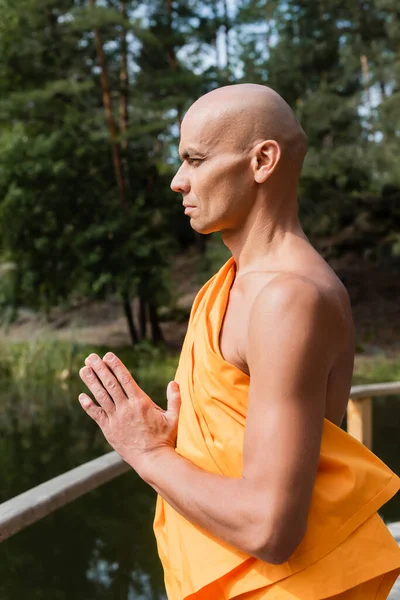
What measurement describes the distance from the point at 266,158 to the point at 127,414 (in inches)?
13.9

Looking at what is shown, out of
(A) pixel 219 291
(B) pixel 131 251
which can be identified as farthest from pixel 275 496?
(B) pixel 131 251

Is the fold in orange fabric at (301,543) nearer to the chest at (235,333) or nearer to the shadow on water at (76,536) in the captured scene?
the chest at (235,333)

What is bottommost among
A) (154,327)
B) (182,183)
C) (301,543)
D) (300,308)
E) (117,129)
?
(154,327)

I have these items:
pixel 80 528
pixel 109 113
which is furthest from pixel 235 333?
pixel 109 113

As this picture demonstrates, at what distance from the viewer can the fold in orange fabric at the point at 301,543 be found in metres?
0.81

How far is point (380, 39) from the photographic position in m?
13.8

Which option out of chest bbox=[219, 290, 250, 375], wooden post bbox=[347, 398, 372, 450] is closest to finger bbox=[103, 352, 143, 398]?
chest bbox=[219, 290, 250, 375]

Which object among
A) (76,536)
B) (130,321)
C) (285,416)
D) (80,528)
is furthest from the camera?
(130,321)

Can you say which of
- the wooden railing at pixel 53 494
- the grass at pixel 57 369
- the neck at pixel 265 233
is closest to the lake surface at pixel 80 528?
the grass at pixel 57 369

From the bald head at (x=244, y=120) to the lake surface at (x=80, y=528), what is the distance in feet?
9.90

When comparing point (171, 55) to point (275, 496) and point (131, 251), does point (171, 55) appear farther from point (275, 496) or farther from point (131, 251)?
point (275, 496)

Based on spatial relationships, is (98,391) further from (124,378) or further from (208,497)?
(208,497)

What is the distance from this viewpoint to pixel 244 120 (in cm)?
87

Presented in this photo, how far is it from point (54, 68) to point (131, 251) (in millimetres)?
3461
